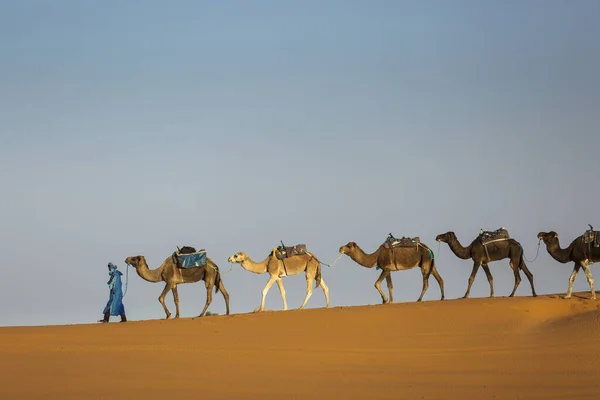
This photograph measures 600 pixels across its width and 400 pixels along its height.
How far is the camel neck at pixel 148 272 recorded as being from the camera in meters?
31.3

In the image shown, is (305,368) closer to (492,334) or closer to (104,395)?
(104,395)

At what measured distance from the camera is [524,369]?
2175 cm

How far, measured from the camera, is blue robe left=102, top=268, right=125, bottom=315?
98.7ft

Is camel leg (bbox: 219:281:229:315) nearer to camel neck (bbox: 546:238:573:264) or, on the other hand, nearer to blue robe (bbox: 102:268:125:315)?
blue robe (bbox: 102:268:125:315)

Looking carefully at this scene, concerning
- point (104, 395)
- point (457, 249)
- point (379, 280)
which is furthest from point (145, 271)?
point (104, 395)

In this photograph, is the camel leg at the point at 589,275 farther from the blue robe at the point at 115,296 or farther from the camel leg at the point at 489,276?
the blue robe at the point at 115,296

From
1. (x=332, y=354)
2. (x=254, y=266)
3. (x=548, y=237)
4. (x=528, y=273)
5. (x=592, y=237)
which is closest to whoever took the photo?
(x=332, y=354)

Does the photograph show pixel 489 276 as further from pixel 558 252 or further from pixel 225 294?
pixel 225 294

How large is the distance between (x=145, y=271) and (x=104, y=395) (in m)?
12.2

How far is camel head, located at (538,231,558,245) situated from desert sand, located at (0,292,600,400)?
1.59 meters

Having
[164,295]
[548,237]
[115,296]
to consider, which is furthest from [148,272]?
[548,237]

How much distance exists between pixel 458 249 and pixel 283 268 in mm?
4553

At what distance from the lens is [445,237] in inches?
1293

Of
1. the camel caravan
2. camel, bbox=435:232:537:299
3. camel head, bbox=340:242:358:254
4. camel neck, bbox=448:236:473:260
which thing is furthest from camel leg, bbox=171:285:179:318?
camel neck, bbox=448:236:473:260
